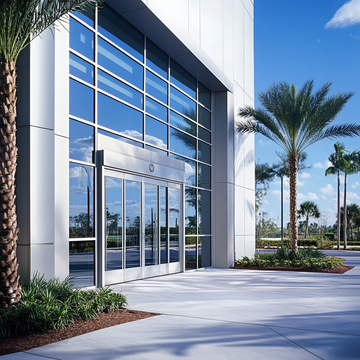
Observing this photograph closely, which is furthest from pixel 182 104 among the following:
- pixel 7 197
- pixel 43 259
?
pixel 7 197

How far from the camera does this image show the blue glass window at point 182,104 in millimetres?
15523

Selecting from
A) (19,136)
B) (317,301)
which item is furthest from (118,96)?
(317,301)

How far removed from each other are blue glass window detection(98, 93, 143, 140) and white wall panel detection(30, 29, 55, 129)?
258 cm

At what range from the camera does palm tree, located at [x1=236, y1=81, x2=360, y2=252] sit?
18.7 m

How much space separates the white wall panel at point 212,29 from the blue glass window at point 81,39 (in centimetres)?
591

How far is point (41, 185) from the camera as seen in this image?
8.41 metres

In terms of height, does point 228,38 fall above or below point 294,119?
above

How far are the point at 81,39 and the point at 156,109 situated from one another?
412 cm

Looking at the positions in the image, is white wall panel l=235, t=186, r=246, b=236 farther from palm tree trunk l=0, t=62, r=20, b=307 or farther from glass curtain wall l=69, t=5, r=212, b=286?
palm tree trunk l=0, t=62, r=20, b=307

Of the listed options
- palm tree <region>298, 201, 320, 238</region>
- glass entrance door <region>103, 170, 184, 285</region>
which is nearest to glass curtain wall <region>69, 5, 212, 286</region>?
glass entrance door <region>103, 170, 184, 285</region>

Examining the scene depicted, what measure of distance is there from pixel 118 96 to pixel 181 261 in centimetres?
634

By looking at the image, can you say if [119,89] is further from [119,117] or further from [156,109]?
[156,109]

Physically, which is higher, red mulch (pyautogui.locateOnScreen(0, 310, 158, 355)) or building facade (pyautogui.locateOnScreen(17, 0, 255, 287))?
building facade (pyautogui.locateOnScreen(17, 0, 255, 287))

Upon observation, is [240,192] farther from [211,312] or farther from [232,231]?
[211,312]
